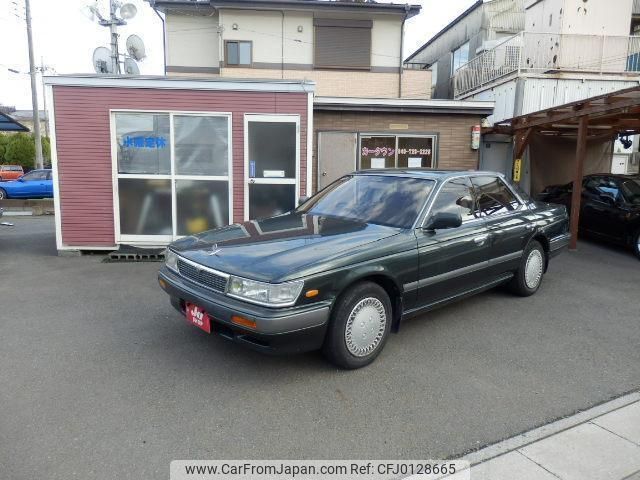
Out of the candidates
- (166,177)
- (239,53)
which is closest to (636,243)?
(166,177)

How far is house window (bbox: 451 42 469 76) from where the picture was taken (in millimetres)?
20300

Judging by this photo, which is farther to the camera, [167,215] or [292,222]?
[167,215]

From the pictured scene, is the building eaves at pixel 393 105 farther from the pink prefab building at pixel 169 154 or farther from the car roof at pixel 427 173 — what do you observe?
the car roof at pixel 427 173

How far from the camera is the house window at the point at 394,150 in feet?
34.8

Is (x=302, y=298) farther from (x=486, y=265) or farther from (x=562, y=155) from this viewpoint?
(x=562, y=155)

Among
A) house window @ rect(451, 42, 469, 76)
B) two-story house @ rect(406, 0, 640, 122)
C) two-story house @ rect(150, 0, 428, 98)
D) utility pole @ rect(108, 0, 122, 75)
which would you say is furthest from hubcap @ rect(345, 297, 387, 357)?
house window @ rect(451, 42, 469, 76)

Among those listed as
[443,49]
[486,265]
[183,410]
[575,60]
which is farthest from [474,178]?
[443,49]

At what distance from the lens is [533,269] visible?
5602 mm

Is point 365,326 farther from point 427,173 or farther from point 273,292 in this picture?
point 427,173

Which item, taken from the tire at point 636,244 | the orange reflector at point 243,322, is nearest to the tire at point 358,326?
the orange reflector at point 243,322

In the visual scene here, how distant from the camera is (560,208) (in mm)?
6309

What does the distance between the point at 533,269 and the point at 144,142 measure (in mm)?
6088

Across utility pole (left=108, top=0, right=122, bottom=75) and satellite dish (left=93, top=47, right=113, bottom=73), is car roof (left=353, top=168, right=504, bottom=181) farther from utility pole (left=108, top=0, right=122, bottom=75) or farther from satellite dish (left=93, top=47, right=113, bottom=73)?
utility pole (left=108, top=0, right=122, bottom=75)

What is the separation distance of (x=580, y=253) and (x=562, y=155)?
18.1 ft
